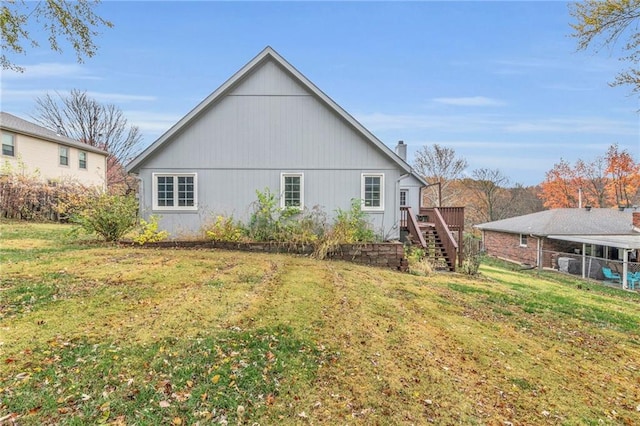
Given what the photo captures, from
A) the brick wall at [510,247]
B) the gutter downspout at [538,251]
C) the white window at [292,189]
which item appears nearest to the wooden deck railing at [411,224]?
the white window at [292,189]

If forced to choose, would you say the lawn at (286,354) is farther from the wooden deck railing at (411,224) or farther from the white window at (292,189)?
the white window at (292,189)

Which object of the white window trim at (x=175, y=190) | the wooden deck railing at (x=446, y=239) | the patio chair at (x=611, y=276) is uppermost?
the white window trim at (x=175, y=190)

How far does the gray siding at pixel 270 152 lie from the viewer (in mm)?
11945

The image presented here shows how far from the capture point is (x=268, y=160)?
475 inches

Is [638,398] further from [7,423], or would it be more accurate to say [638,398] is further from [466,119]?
[466,119]

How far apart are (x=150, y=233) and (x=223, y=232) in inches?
92.3

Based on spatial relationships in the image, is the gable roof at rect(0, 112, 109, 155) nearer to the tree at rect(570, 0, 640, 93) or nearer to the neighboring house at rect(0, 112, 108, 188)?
the neighboring house at rect(0, 112, 108, 188)

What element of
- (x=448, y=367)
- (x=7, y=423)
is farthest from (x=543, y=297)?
(x=7, y=423)

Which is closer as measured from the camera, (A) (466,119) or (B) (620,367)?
(B) (620,367)

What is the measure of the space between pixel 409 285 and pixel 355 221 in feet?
11.6

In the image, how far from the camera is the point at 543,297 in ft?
29.8

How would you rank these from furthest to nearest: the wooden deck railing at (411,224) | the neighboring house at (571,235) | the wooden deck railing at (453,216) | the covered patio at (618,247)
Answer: the neighboring house at (571,235), the covered patio at (618,247), the wooden deck railing at (453,216), the wooden deck railing at (411,224)

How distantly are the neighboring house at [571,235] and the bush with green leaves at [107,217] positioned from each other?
21.9 m

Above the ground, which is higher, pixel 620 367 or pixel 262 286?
pixel 262 286
